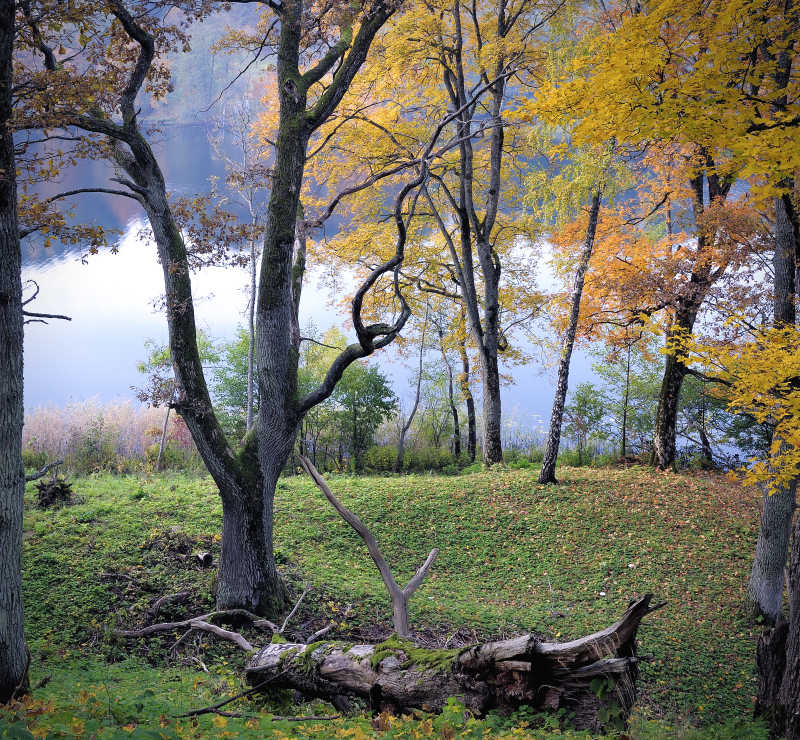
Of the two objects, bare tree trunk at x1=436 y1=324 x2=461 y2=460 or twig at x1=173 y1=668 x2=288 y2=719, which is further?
bare tree trunk at x1=436 y1=324 x2=461 y2=460

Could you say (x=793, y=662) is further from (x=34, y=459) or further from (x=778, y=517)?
(x=34, y=459)

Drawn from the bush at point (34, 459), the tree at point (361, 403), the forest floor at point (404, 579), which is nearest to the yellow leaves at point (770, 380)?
the forest floor at point (404, 579)

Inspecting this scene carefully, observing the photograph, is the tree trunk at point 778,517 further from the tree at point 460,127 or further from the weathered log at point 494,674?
the weathered log at point 494,674

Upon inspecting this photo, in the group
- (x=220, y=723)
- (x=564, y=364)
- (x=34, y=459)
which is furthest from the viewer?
(x=34, y=459)

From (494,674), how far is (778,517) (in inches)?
246

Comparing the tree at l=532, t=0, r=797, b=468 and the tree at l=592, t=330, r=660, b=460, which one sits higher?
the tree at l=532, t=0, r=797, b=468

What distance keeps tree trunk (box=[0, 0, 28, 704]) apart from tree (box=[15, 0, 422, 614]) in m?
1.43

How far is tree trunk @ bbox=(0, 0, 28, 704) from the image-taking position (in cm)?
420

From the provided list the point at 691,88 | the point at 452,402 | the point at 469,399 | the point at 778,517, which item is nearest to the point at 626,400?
the point at 469,399

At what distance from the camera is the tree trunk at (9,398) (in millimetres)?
4199

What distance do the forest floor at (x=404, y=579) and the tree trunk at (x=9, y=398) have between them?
51 centimetres

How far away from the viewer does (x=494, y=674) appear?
11.3 feet

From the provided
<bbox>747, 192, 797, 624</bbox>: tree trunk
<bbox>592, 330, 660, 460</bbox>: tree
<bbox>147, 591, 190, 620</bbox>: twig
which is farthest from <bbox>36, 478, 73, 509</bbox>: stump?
<bbox>592, 330, 660, 460</bbox>: tree

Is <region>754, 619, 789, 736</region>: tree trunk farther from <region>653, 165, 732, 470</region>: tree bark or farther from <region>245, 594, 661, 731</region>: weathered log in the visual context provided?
<region>653, 165, 732, 470</region>: tree bark
